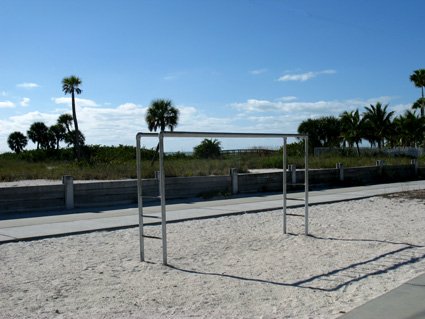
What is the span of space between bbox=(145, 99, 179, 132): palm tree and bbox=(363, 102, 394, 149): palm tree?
29260 mm

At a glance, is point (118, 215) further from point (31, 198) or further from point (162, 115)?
point (162, 115)

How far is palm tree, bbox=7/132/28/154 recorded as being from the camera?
9569 cm

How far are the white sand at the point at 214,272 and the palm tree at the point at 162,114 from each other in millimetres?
24276

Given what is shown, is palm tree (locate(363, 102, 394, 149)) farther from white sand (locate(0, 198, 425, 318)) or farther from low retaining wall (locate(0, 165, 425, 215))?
white sand (locate(0, 198, 425, 318))

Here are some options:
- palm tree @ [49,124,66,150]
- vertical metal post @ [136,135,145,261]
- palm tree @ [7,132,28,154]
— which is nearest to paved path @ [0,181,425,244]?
vertical metal post @ [136,135,145,261]

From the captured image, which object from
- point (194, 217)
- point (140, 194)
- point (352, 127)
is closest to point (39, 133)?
point (352, 127)

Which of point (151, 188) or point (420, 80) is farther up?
point (420, 80)

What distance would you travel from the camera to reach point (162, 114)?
3453cm

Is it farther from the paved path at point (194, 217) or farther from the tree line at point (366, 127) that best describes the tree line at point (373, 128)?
the paved path at point (194, 217)

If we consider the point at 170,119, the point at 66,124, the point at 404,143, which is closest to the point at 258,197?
the point at 170,119

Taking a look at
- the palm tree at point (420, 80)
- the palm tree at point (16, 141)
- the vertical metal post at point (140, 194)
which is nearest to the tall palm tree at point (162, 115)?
the vertical metal post at point (140, 194)

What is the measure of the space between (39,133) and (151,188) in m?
75.6

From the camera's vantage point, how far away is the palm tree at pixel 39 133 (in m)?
86.2

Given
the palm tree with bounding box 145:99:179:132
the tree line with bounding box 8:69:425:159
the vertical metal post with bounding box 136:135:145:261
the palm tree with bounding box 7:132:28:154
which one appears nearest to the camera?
the vertical metal post with bounding box 136:135:145:261
